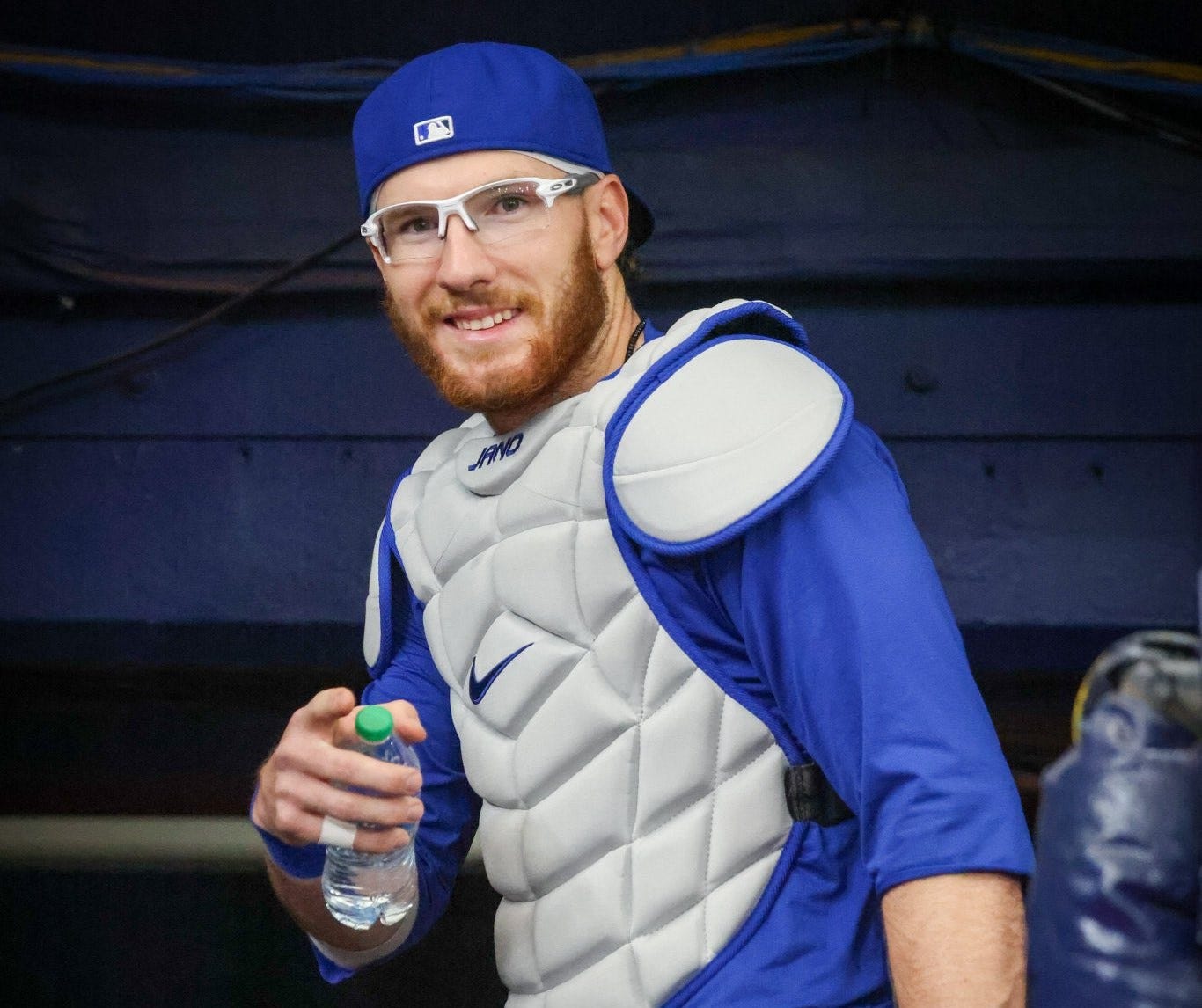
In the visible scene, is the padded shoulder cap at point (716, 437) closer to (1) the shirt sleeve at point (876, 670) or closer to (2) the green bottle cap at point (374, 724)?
(1) the shirt sleeve at point (876, 670)

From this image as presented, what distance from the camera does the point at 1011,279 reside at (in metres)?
3.01

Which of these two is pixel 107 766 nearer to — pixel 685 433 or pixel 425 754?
pixel 425 754

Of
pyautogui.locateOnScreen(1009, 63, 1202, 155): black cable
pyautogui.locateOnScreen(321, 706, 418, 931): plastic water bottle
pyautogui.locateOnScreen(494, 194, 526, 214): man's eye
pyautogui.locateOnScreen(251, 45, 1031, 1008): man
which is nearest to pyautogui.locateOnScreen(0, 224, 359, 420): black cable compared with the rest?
pyautogui.locateOnScreen(1009, 63, 1202, 155): black cable

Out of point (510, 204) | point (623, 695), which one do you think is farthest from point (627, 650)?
point (510, 204)

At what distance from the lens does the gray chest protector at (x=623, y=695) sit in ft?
3.60

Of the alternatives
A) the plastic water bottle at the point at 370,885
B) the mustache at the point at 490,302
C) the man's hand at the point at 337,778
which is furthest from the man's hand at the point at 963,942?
the mustache at the point at 490,302

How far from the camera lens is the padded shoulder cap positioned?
1.06m

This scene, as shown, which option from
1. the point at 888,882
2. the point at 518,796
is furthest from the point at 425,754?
the point at 888,882

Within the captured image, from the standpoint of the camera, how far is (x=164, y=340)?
318cm

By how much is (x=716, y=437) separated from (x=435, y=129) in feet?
1.51

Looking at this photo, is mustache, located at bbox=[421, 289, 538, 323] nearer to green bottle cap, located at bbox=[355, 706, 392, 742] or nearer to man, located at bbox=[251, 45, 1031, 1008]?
man, located at bbox=[251, 45, 1031, 1008]

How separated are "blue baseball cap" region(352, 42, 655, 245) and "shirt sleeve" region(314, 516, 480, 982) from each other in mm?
430

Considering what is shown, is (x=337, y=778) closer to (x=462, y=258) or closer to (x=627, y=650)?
(x=627, y=650)

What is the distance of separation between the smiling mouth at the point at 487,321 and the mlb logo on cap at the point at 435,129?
171 mm
